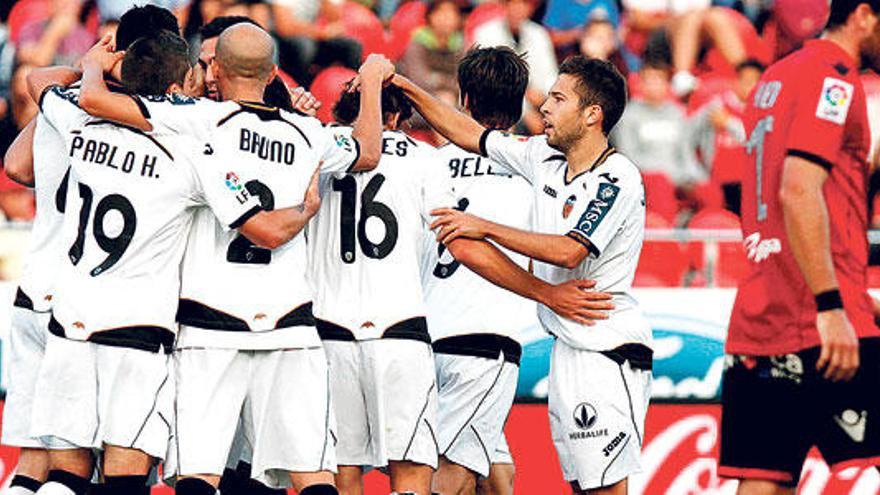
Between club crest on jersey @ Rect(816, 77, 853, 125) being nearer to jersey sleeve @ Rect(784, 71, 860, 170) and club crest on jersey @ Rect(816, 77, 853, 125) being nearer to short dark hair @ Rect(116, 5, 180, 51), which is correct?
jersey sleeve @ Rect(784, 71, 860, 170)

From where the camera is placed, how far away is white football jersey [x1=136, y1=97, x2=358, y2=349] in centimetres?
703

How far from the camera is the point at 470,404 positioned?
8234 mm

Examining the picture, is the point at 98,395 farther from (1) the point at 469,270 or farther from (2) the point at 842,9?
(2) the point at 842,9

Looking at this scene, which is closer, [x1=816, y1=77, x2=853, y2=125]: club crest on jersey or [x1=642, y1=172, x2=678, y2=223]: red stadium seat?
[x1=816, y1=77, x2=853, y2=125]: club crest on jersey

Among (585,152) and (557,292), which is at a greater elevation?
(585,152)

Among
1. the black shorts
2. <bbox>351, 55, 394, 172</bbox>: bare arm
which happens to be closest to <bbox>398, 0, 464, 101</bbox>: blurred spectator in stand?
<bbox>351, 55, 394, 172</bbox>: bare arm

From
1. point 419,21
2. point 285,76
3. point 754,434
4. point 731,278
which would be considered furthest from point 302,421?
point 419,21

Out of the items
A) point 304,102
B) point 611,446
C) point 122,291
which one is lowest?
point 611,446

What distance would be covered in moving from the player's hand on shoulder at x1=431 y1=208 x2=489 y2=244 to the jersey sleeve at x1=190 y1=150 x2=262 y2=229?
737 millimetres

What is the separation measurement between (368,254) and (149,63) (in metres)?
1.28

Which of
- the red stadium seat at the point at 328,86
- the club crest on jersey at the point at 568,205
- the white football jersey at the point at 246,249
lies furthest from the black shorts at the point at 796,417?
the red stadium seat at the point at 328,86

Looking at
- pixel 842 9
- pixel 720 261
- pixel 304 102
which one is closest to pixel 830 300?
pixel 842 9

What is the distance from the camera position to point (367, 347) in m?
7.70

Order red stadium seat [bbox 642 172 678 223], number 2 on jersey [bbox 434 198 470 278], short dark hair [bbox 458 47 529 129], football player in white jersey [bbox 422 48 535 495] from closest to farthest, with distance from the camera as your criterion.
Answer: short dark hair [bbox 458 47 529 129] < football player in white jersey [bbox 422 48 535 495] < number 2 on jersey [bbox 434 198 470 278] < red stadium seat [bbox 642 172 678 223]
